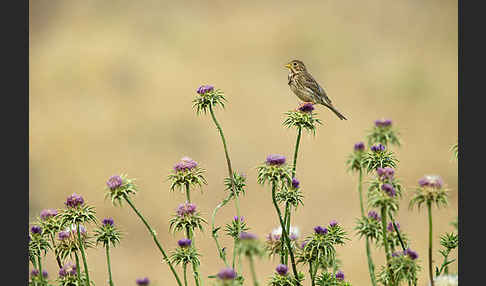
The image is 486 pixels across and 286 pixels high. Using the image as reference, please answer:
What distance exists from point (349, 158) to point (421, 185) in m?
0.84

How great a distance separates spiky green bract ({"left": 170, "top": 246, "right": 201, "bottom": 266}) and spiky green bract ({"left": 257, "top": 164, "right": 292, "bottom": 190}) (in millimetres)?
385

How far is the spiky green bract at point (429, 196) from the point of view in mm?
1926

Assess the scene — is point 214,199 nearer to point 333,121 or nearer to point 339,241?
point 333,121

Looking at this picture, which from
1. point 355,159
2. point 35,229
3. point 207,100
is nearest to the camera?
point 35,229

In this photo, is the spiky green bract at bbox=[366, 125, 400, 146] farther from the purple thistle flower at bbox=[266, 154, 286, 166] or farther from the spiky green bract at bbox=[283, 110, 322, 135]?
the purple thistle flower at bbox=[266, 154, 286, 166]

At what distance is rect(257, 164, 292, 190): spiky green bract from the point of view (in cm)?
224

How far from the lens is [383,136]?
10.3 feet

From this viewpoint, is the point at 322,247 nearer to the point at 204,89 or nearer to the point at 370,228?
the point at 370,228

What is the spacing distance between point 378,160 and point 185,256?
35.0 inches

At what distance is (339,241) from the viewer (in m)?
2.35

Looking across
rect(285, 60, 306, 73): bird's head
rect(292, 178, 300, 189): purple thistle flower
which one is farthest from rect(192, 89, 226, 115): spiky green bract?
rect(285, 60, 306, 73): bird's head

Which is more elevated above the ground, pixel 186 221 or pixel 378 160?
pixel 378 160

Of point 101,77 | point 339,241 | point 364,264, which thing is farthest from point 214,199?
point 339,241

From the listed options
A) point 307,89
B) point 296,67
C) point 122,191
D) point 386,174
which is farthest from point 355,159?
point 296,67
